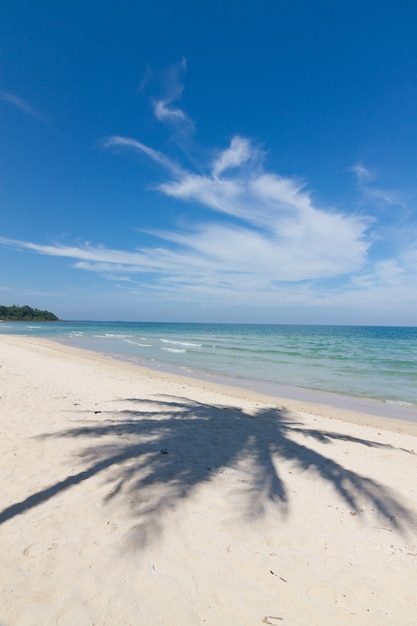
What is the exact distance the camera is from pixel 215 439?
7066mm

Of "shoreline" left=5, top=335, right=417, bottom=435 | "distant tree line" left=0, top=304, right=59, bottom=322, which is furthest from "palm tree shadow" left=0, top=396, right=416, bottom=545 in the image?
"distant tree line" left=0, top=304, right=59, bottom=322

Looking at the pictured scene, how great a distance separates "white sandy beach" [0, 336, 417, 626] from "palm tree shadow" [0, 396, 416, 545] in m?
0.03

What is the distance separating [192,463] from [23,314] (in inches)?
5743

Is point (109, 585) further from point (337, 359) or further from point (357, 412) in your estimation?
point (337, 359)

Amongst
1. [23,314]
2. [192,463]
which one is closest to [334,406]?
[192,463]

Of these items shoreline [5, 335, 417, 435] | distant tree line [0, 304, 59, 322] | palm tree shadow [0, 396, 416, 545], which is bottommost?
shoreline [5, 335, 417, 435]

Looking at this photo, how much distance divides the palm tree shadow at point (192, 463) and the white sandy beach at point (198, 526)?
3cm

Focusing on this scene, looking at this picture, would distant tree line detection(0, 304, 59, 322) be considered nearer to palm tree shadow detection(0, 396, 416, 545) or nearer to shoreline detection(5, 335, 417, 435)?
shoreline detection(5, 335, 417, 435)

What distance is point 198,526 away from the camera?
3861 mm

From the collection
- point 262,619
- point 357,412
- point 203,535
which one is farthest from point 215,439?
point 357,412

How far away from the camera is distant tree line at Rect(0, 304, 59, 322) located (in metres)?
127

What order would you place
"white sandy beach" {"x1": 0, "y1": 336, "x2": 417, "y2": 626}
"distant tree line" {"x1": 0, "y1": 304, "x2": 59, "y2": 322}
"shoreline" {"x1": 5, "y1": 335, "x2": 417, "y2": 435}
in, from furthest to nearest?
"distant tree line" {"x1": 0, "y1": 304, "x2": 59, "y2": 322}, "shoreline" {"x1": 5, "y1": 335, "x2": 417, "y2": 435}, "white sandy beach" {"x1": 0, "y1": 336, "x2": 417, "y2": 626}

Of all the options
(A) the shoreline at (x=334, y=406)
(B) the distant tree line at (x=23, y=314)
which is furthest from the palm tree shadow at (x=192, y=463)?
(B) the distant tree line at (x=23, y=314)

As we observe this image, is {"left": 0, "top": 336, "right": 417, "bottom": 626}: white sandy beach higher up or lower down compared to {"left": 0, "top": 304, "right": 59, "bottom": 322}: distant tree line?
lower down
